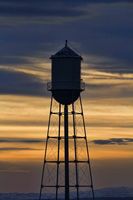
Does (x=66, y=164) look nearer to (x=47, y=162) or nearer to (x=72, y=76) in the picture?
(x=47, y=162)

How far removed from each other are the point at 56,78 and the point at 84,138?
8.35 meters

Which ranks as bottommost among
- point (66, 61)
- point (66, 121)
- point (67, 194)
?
point (67, 194)

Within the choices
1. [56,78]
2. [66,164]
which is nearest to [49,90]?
[56,78]

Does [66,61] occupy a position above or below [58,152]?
above

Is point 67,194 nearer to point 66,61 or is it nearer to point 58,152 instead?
point 58,152

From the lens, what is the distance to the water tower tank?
12038 centimetres

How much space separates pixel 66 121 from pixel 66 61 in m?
7.44

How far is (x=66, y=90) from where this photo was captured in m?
120

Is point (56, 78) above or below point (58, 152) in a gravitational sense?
above

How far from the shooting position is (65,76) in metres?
120

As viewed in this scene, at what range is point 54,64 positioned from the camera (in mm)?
120625

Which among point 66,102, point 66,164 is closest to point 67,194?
point 66,164

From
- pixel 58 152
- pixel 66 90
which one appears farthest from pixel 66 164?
pixel 66 90

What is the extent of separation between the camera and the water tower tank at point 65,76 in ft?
395
